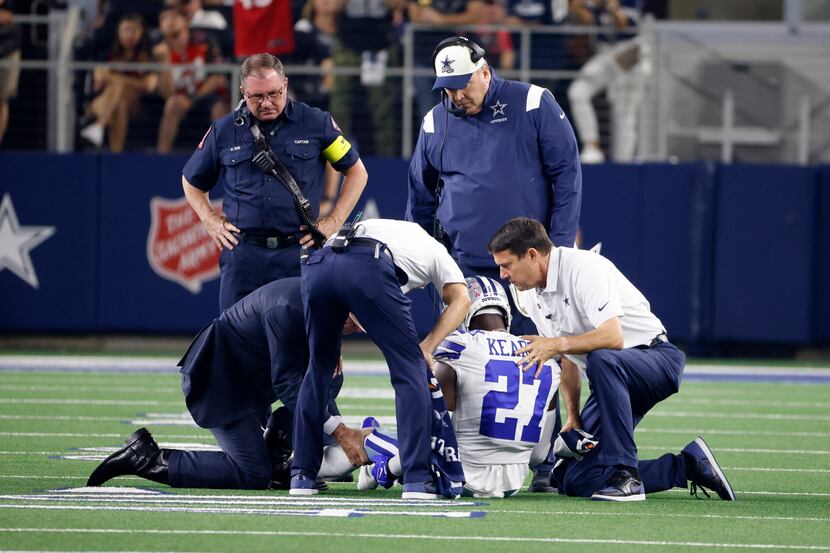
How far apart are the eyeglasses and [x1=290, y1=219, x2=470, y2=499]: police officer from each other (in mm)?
1503

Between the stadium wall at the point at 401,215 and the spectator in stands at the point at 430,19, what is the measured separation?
30.4 inches

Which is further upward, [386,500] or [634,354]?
[634,354]

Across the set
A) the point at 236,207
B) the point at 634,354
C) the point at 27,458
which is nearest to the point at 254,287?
the point at 236,207

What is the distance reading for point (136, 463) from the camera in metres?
6.97

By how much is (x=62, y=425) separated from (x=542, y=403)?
13.4ft

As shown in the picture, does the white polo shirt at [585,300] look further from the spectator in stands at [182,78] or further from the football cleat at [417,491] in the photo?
the spectator in stands at [182,78]

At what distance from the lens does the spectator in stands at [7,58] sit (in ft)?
51.0

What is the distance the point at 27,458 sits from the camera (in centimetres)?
809

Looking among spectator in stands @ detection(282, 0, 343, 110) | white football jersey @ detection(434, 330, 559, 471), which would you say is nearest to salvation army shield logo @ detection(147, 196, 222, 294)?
spectator in stands @ detection(282, 0, 343, 110)

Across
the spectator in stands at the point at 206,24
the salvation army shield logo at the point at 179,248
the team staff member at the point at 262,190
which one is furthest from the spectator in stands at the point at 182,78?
the team staff member at the point at 262,190

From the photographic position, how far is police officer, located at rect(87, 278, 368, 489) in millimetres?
6855

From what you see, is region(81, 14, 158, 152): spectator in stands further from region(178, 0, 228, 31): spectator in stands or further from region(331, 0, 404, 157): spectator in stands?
region(331, 0, 404, 157): spectator in stands

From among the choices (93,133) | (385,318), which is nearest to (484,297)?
(385,318)

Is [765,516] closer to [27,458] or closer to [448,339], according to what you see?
[448,339]
